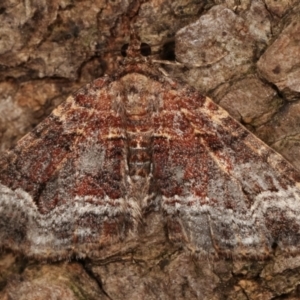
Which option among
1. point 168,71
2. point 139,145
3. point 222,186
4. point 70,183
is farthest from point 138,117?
point 222,186

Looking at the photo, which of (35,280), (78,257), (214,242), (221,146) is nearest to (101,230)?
(78,257)

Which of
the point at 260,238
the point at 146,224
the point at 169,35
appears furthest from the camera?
the point at 169,35

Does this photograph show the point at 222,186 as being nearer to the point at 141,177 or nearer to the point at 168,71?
the point at 141,177

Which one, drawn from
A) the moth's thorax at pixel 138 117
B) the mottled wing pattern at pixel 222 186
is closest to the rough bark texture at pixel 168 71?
the mottled wing pattern at pixel 222 186

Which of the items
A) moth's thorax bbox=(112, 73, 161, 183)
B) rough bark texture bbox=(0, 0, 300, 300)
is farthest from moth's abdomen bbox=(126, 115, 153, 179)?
rough bark texture bbox=(0, 0, 300, 300)

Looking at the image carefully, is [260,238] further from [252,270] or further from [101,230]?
[101,230]

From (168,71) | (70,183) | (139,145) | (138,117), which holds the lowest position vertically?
(70,183)

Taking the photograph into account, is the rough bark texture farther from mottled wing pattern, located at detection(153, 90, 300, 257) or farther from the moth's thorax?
the moth's thorax
